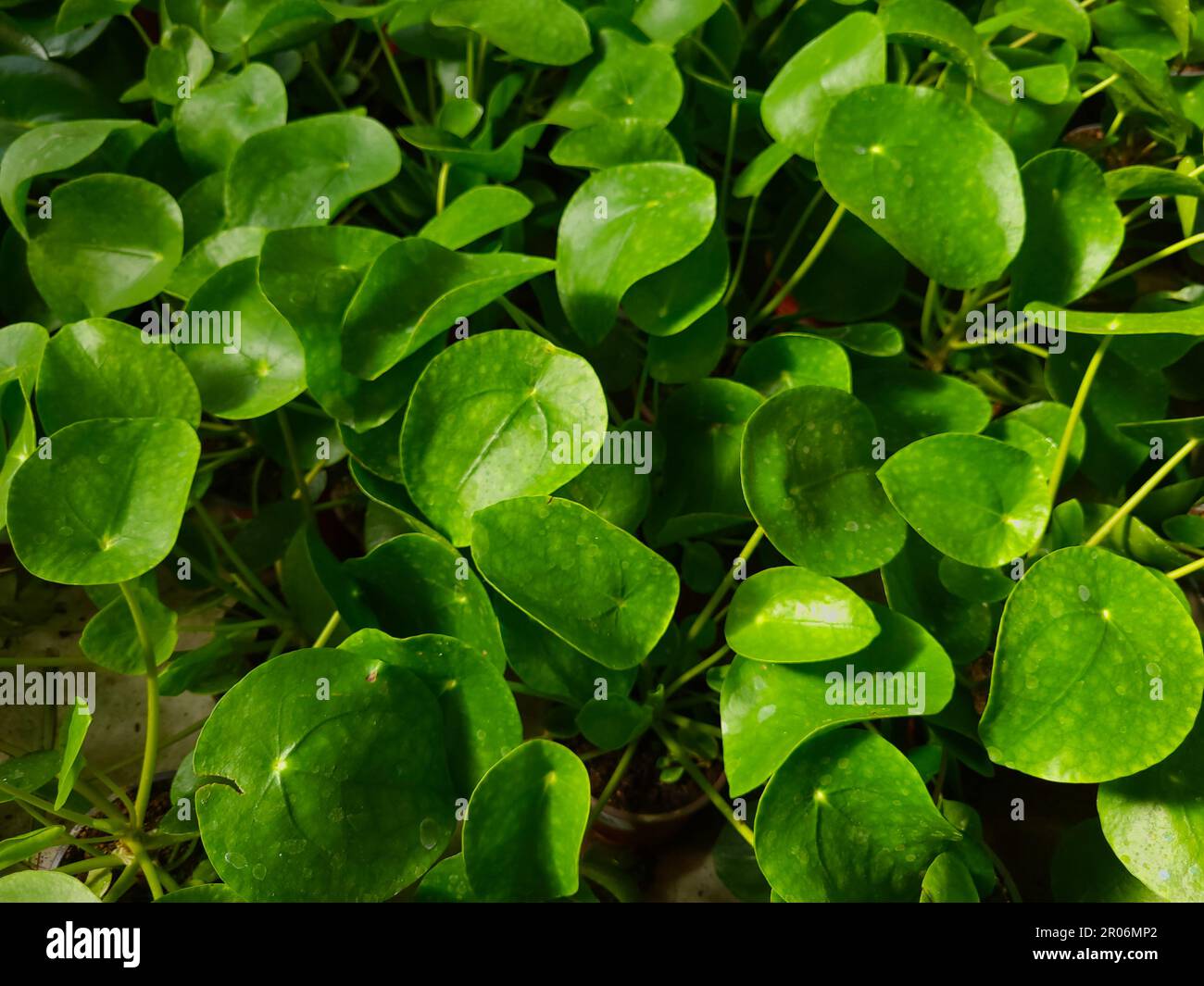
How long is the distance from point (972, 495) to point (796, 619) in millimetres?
175

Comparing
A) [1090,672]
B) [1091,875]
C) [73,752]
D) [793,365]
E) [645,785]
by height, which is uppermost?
[793,365]

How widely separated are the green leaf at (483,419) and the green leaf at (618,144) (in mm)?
253

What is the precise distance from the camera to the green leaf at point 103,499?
61cm

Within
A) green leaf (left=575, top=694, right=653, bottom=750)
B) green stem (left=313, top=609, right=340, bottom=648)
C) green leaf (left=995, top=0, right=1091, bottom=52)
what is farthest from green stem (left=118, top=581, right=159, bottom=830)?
green leaf (left=995, top=0, right=1091, bottom=52)

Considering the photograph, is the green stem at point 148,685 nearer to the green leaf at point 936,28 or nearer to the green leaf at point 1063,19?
the green leaf at point 936,28

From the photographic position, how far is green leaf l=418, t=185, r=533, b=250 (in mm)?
749

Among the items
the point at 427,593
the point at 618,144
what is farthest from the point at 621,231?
the point at 427,593

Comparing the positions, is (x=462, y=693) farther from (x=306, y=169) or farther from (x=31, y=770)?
(x=306, y=169)

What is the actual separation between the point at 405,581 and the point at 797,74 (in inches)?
23.8

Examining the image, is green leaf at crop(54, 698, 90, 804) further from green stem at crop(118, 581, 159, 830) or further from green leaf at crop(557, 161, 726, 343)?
green leaf at crop(557, 161, 726, 343)

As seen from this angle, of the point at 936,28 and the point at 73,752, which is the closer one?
the point at 73,752

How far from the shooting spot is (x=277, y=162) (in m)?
0.81

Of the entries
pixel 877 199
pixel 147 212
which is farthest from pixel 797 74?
pixel 147 212

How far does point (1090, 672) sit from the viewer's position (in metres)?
0.59
